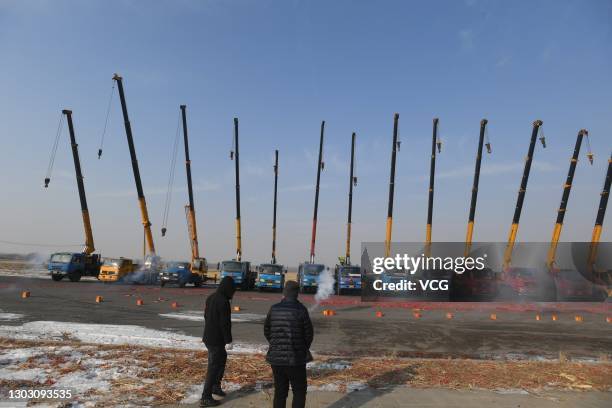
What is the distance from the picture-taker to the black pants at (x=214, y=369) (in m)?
5.97

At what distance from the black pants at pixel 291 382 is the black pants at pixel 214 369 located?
1.24 meters

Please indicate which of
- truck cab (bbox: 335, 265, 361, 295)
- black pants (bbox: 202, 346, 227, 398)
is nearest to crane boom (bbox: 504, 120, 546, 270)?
truck cab (bbox: 335, 265, 361, 295)

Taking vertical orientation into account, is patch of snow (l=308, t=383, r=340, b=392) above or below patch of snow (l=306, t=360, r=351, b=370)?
above

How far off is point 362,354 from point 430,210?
35194 millimetres

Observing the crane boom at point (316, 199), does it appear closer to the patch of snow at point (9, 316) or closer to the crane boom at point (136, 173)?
the crane boom at point (136, 173)

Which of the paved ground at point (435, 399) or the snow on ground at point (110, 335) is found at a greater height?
the paved ground at point (435, 399)

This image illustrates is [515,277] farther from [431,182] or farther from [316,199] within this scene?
[316,199]

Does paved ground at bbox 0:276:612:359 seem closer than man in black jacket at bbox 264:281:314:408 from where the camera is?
No

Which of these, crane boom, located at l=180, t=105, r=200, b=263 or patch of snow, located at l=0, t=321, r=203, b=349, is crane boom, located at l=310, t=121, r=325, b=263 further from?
patch of snow, located at l=0, t=321, r=203, b=349

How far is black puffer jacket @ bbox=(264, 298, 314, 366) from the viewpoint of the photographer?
5066 mm

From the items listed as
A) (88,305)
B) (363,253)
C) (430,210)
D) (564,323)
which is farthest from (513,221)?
(88,305)

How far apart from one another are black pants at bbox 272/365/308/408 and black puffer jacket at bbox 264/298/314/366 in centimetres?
9

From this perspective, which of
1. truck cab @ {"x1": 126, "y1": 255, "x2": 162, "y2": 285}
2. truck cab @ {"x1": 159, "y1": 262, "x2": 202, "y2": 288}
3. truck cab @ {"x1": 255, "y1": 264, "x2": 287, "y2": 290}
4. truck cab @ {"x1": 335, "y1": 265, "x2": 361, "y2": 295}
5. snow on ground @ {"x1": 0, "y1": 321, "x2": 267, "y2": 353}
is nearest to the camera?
snow on ground @ {"x1": 0, "y1": 321, "x2": 267, "y2": 353}

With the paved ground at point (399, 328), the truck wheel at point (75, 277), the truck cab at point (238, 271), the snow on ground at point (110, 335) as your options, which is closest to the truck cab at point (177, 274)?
the truck cab at point (238, 271)
